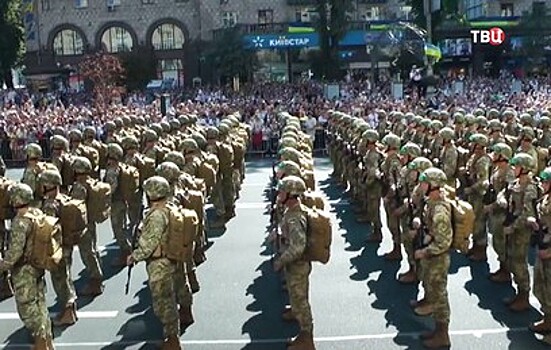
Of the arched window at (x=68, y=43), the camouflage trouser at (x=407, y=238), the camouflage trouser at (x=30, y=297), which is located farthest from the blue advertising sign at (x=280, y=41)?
the camouflage trouser at (x=30, y=297)

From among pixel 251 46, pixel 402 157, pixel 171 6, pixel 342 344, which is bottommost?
pixel 342 344

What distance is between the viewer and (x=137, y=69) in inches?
2018

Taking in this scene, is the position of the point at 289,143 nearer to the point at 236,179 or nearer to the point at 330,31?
Result: the point at 236,179

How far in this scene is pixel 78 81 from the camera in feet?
161

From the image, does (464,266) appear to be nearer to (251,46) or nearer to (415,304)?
(415,304)

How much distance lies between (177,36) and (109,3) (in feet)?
18.0

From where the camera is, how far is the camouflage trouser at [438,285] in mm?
8484

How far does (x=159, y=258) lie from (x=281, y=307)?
2.60 metres

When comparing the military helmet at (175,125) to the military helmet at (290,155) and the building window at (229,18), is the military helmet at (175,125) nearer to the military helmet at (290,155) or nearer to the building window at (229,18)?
the military helmet at (290,155)

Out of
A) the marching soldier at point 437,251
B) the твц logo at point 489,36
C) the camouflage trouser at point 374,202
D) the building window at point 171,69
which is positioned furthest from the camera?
the building window at point 171,69

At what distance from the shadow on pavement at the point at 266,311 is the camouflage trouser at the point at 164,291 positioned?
104cm

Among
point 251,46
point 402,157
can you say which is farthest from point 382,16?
point 402,157

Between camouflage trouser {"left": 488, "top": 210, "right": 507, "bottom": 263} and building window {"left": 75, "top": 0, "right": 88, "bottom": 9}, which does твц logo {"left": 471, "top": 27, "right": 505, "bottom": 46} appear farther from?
camouflage trouser {"left": 488, "top": 210, "right": 507, "bottom": 263}

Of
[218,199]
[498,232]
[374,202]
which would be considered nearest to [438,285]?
[498,232]
